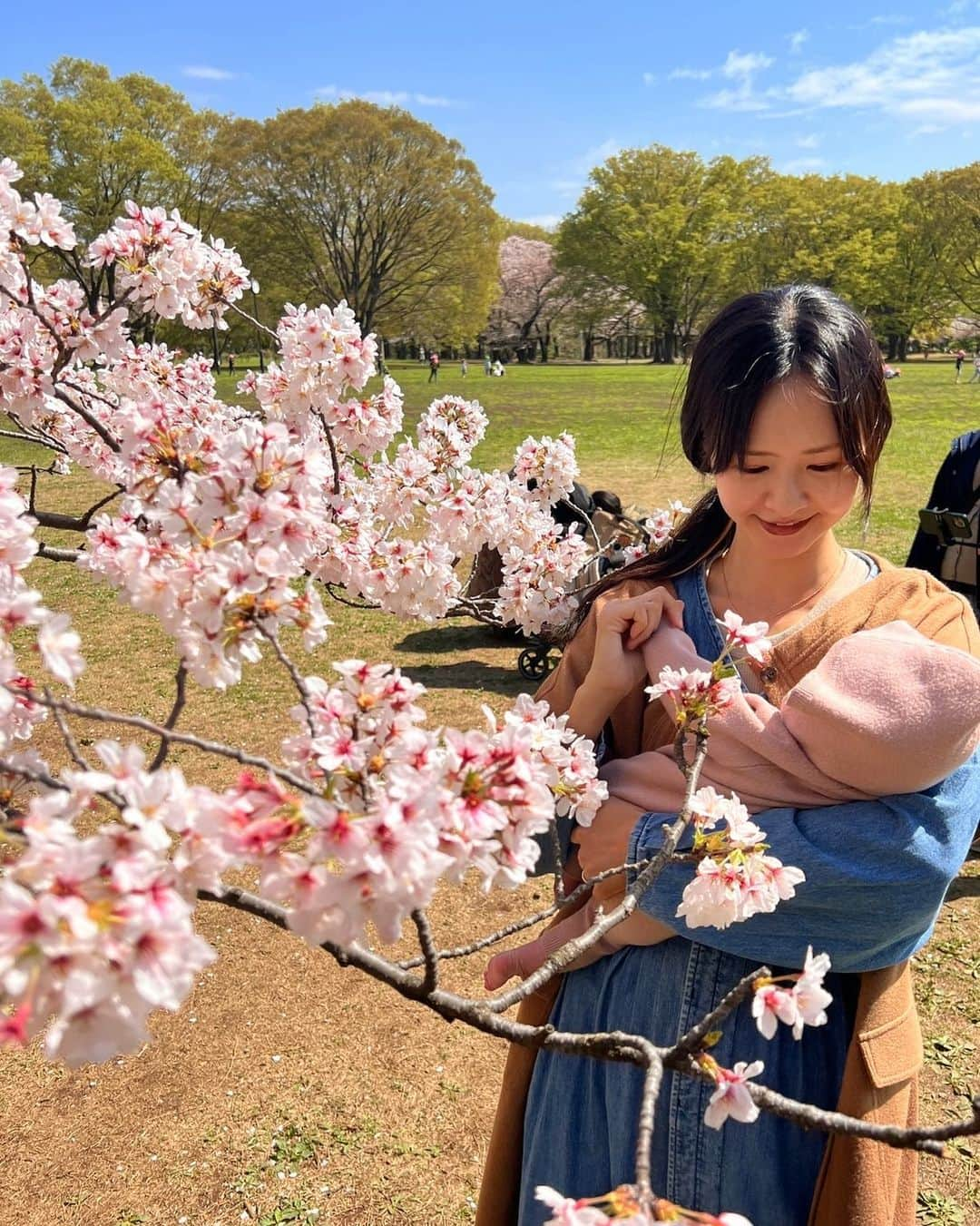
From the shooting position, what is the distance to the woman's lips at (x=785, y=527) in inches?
61.9

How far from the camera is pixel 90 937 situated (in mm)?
589

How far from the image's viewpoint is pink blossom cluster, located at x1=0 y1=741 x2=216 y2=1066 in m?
0.58

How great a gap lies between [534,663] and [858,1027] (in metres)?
6.24

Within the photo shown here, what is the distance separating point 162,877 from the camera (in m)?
0.70

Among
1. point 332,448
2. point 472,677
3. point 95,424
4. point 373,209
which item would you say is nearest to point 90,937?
point 95,424

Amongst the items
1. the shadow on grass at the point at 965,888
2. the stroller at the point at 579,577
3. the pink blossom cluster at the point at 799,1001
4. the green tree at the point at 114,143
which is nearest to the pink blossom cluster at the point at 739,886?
the pink blossom cluster at the point at 799,1001

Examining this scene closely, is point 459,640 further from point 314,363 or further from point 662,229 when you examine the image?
point 662,229

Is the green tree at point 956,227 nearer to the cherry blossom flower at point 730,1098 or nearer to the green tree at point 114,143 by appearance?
the green tree at point 114,143

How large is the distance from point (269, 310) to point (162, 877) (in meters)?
→ 36.3

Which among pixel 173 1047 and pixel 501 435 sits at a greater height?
pixel 501 435

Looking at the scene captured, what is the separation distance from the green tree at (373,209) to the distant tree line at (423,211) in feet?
0.15

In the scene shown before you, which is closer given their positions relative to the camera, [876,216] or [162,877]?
[162,877]

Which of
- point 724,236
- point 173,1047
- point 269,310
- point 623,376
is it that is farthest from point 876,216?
point 173,1047

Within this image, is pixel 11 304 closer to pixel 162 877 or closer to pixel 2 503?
pixel 2 503
